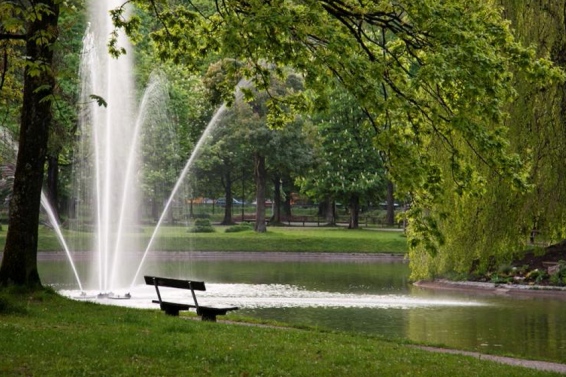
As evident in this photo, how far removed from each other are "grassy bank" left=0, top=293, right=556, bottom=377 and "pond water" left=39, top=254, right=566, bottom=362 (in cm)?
468

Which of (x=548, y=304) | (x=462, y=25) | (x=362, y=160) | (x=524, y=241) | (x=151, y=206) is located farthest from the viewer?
(x=151, y=206)

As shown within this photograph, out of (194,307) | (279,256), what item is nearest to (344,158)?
(279,256)

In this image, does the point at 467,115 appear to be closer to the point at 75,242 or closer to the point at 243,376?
the point at 243,376

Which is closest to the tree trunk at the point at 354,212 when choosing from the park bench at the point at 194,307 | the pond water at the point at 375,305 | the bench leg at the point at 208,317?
the pond water at the point at 375,305

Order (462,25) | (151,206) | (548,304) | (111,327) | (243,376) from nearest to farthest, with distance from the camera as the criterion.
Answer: (243,376) → (462,25) → (111,327) → (548,304) → (151,206)

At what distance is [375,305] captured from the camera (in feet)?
82.0

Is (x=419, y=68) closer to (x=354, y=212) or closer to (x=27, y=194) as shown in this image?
(x=27, y=194)

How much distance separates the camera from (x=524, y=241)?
20.5 meters

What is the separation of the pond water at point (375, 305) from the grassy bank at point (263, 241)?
23.3 ft

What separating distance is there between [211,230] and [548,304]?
96.1 ft

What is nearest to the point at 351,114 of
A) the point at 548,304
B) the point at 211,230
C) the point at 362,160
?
the point at 362,160

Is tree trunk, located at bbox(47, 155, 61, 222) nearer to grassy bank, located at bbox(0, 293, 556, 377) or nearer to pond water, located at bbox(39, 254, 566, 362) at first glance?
pond water, located at bbox(39, 254, 566, 362)

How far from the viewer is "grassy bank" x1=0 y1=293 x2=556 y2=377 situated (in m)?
9.95

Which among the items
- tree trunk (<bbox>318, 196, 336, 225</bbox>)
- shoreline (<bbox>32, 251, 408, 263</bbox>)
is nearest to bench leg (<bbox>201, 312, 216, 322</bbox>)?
shoreline (<bbox>32, 251, 408, 263</bbox>)
